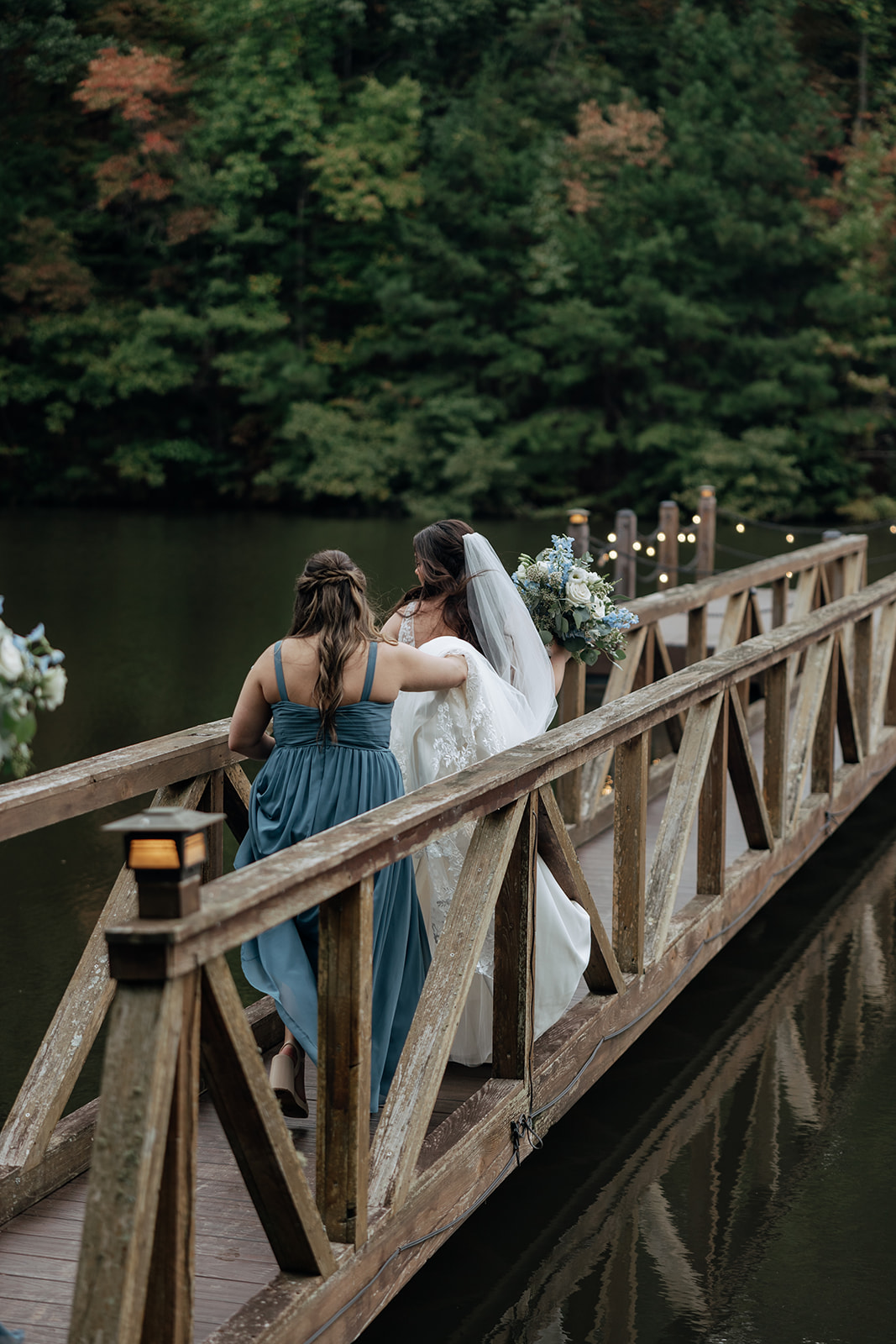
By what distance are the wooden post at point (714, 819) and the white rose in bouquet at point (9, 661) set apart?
3316mm

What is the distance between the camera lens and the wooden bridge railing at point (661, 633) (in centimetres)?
638

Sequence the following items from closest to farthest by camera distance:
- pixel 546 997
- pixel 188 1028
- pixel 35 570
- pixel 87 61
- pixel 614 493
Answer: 1. pixel 188 1028
2. pixel 546 997
3. pixel 35 570
4. pixel 614 493
5. pixel 87 61

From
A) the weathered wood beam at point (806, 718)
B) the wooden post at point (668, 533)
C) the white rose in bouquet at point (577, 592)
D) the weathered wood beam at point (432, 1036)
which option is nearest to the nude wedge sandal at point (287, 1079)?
the weathered wood beam at point (432, 1036)

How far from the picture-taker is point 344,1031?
8.67ft

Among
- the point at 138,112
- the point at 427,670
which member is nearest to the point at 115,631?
the point at 427,670

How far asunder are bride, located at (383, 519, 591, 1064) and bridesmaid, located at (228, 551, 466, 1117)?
433 millimetres

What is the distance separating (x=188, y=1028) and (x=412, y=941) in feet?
5.04

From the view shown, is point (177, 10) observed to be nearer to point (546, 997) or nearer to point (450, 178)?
point (450, 178)

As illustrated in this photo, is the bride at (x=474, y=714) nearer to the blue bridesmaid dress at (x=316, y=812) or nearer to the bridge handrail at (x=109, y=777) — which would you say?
the blue bridesmaid dress at (x=316, y=812)

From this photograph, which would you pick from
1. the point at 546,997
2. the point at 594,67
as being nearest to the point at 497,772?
the point at 546,997

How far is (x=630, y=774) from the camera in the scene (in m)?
4.29

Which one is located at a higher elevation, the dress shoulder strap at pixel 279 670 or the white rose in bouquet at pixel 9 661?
the white rose in bouquet at pixel 9 661

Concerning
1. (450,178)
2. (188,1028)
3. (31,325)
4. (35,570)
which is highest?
(450,178)

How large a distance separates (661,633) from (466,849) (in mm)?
4517
